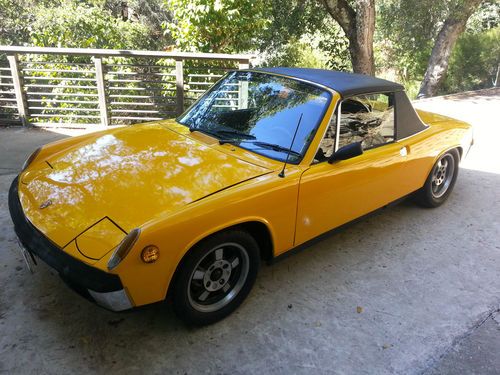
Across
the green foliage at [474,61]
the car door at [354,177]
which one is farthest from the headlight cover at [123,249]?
the green foliage at [474,61]

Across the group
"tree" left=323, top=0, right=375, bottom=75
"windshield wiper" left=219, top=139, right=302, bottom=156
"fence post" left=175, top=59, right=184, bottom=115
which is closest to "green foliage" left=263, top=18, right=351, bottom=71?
"tree" left=323, top=0, right=375, bottom=75

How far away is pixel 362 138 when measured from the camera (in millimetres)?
3488

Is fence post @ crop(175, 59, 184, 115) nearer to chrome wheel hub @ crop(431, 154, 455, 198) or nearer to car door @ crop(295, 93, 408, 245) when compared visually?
car door @ crop(295, 93, 408, 245)

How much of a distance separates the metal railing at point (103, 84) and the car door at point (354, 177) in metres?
3.97

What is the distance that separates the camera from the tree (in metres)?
10.4

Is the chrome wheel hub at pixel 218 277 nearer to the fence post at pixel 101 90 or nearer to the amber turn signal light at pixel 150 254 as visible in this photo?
the amber turn signal light at pixel 150 254

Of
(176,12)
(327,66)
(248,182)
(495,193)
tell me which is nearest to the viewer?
(248,182)

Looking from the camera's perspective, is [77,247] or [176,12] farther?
[176,12]

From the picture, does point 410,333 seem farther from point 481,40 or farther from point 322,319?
point 481,40

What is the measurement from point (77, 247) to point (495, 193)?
16.6 ft

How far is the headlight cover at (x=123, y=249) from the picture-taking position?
2135mm

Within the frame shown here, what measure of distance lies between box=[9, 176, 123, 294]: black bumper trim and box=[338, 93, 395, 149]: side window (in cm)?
202

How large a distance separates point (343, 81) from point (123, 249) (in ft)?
7.73

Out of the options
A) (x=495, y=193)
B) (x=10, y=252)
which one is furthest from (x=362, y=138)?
(x=10, y=252)
